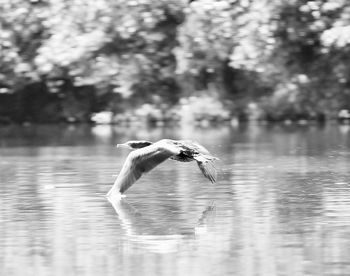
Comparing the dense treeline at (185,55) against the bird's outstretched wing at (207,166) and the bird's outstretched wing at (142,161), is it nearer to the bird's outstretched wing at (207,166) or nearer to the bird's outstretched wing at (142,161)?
the bird's outstretched wing at (207,166)

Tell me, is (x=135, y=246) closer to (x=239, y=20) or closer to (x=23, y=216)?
(x=23, y=216)

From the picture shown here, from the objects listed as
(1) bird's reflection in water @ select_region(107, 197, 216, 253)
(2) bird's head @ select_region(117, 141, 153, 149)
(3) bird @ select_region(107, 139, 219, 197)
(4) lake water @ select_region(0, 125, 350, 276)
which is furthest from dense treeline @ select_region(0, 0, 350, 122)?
(1) bird's reflection in water @ select_region(107, 197, 216, 253)

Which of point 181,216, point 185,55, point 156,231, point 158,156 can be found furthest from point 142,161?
point 185,55

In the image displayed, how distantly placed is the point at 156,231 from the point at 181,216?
4.02 feet

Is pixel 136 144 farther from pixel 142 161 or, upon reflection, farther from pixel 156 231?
pixel 156 231

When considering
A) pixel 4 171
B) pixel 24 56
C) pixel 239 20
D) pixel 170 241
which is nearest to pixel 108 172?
pixel 4 171

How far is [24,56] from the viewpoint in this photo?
1462 inches

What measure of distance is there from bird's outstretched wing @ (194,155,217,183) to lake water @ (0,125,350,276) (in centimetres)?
25

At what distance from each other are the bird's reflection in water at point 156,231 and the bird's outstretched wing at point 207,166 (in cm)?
84

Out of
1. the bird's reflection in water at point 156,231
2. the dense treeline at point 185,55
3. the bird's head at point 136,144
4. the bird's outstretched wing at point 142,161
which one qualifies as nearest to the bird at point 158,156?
the bird's outstretched wing at point 142,161

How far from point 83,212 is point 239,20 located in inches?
852

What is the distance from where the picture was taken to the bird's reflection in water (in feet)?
34.1

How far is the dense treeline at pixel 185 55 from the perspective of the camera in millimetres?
34188

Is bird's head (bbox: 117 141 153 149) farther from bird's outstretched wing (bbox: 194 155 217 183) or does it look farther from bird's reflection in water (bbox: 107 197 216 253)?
bird's reflection in water (bbox: 107 197 216 253)
